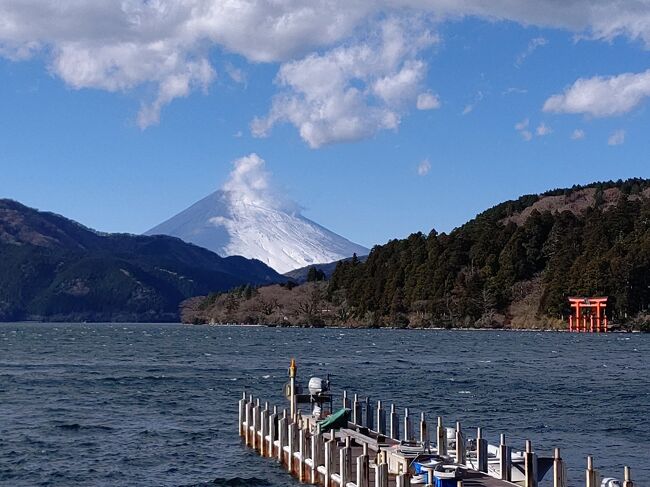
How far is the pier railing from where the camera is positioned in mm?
28578

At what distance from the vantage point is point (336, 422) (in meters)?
38.9

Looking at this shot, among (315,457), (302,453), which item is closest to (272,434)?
(302,453)

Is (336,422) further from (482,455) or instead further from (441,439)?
(482,455)

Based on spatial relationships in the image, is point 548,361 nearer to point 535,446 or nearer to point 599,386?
point 599,386

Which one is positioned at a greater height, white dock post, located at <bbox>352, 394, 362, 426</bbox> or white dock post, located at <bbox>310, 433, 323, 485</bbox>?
white dock post, located at <bbox>352, 394, 362, 426</bbox>

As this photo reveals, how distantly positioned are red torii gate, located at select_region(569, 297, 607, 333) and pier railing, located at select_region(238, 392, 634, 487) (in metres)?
158

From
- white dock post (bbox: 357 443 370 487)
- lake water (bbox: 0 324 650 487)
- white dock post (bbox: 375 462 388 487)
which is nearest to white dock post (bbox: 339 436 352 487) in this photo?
white dock post (bbox: 357 443 370 487)

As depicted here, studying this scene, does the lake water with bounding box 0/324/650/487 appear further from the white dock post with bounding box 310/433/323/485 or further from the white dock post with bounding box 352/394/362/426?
the white dock post with bounding box 352/394/362/426

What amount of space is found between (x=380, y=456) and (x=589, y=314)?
17324 cm

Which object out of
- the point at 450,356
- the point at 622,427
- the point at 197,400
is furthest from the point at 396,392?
the point at 450,356

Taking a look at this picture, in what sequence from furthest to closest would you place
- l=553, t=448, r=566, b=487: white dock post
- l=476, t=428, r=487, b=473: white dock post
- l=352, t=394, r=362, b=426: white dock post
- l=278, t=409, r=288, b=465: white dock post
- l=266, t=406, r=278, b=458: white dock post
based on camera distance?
l=352, t=394, r=362, b=426: white dock post
l=266, t=406, r=278, b=458: white dock post
l=278, t=409, r=288, b=465: white dock post
l=476, t=428, r=487, b=473: white dock post
l=553, t=448, r=566, b=487: white dock post

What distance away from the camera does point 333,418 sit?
38.9 metres

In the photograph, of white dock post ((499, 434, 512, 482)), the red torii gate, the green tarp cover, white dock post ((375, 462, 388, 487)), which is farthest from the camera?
the red torii gate

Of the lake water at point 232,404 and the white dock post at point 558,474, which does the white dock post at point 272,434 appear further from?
the white dock post at point 558,474
